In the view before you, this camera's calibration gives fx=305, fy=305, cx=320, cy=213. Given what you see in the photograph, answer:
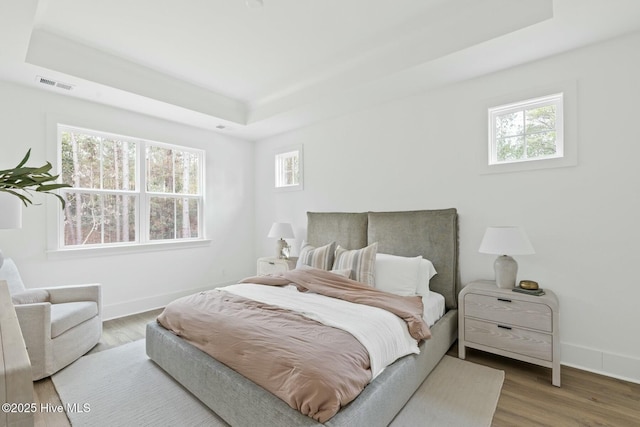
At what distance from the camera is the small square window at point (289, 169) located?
480cm

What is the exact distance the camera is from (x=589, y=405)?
207 cm

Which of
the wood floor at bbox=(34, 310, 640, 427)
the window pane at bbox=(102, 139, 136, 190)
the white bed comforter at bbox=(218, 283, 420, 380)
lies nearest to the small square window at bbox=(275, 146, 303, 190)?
the window pane at bbox=(102, 139, 136, 190)

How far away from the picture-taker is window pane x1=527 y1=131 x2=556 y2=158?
2775 millimetres

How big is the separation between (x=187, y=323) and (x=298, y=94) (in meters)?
2.94

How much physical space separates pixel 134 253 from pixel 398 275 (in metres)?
3.41

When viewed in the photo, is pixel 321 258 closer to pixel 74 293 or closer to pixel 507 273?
pixel 507 273

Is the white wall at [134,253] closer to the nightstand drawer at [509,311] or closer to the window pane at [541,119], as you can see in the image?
the nightstand drawer at [509,311]

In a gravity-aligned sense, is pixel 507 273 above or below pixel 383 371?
above

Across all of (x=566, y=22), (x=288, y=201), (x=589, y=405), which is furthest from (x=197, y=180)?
(x=589, y=405)

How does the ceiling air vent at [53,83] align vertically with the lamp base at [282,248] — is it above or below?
above

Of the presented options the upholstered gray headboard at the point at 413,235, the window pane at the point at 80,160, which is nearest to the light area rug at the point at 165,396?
the upholstered gray headboard at the point at 413,235

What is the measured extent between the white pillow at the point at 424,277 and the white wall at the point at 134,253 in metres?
3.36

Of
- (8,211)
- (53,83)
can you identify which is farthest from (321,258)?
(53,83)

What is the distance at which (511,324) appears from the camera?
249 cm
